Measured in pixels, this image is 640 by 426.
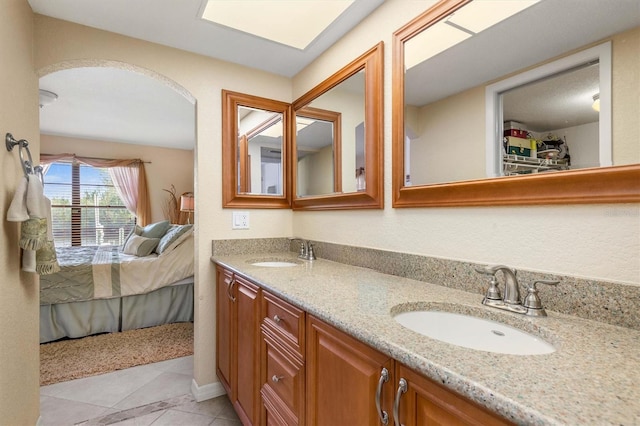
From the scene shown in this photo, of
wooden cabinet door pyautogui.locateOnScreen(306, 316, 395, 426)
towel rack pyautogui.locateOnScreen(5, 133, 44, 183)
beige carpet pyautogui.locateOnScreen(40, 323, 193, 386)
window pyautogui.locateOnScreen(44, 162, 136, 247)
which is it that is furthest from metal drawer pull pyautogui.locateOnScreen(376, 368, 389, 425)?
window pyautogui.locateOnScreen(44, 162, 136, 247)

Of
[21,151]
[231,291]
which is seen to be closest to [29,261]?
[21,151]

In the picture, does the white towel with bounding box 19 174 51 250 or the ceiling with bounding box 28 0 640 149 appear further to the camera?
the white towel with bounding box 19 174 51 250

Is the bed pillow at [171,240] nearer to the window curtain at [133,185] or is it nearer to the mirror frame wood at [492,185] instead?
the window curtain at [133,185]

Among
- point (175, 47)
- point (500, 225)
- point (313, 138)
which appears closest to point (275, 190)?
point (313, 138)

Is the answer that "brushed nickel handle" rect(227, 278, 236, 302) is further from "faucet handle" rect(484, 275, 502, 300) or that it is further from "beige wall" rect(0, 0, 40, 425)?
"faucet handle" rect(484, 275, 502, 300)

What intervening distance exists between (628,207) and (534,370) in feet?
1.75

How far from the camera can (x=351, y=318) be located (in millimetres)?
846

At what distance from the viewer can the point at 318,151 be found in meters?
2.05

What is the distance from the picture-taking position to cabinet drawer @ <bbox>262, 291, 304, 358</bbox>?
1076 millimetres

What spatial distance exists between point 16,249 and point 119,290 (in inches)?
70.6

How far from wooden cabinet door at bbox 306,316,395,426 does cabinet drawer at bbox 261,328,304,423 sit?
2.8 inches

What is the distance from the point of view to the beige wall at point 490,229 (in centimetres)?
81

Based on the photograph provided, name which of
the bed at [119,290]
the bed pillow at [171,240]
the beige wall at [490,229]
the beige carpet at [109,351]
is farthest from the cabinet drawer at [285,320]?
the bed pillow at [171,240]

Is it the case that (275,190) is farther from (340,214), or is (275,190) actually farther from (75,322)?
(75,322)
